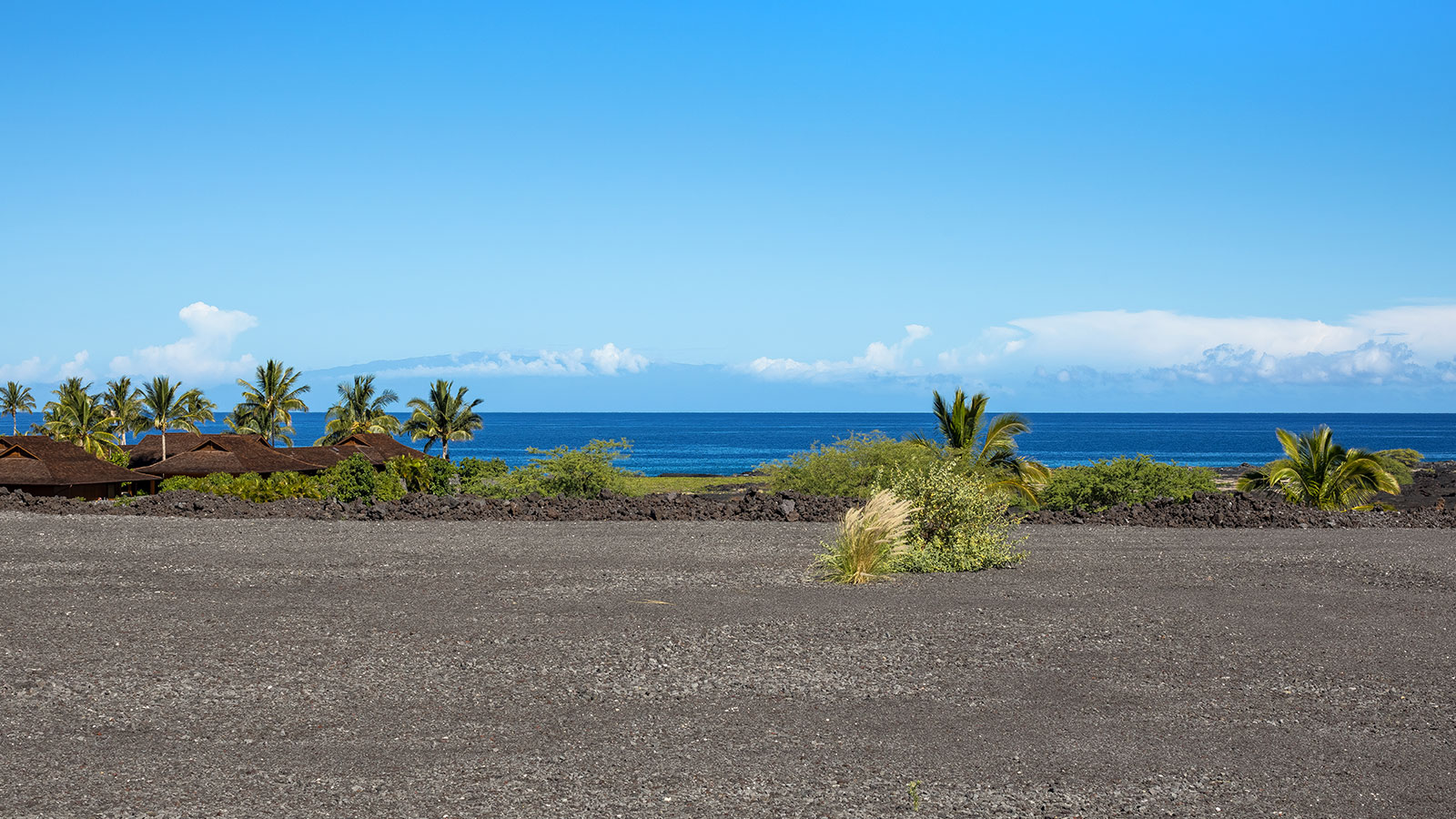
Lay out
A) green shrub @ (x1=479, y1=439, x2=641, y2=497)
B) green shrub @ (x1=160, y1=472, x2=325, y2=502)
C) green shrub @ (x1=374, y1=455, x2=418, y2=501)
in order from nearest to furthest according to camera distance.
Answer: green shrub @ (x1=374, y1=455, x2=418, y2=501)
green shrub @ (x1=160, y1=472, x2=325, y2=502)
green shrub @ (x1=479, y1=439, x2=641, y2=497)

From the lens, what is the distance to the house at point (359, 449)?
52.6m

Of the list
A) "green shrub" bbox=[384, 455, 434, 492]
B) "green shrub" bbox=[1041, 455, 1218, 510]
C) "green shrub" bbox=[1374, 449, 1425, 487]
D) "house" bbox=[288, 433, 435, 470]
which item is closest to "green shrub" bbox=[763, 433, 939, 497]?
"green shrub" bbox=[1041, 455, 1218, 510]

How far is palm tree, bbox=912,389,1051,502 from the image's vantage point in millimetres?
24812

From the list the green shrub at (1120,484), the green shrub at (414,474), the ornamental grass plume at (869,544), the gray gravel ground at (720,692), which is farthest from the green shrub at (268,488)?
the green shrub at (1120,484)

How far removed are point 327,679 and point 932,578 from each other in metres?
7.02

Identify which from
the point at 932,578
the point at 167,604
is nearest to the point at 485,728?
the point at 167,604

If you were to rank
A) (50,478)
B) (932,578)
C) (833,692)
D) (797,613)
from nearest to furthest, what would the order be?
(833,692)
(797,613)
(932,578)
(50,478)

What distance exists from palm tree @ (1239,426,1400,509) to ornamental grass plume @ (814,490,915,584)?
1471cm

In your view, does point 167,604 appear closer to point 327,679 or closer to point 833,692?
point 327,679

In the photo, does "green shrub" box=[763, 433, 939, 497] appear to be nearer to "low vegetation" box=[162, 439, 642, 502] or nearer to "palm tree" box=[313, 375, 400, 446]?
"low vegetation" box=[162, 439, 642, 502]

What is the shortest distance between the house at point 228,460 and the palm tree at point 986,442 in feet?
108

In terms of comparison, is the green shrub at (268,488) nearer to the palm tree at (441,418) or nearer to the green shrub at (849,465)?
the green shrub at (849,465)

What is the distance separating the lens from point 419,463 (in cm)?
2592

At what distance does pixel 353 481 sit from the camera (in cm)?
2219
